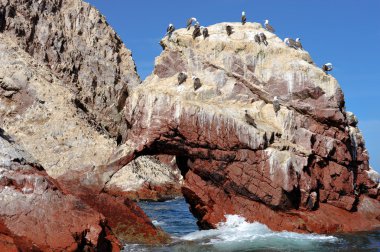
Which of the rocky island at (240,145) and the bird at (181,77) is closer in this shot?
the rocky island at (240,145)

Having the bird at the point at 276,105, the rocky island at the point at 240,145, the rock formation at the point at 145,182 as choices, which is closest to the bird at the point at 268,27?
the rocky island at the point at 240,145

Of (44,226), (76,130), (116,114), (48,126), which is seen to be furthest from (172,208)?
(116,114)

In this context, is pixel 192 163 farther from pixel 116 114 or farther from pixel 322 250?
pixel 116 114

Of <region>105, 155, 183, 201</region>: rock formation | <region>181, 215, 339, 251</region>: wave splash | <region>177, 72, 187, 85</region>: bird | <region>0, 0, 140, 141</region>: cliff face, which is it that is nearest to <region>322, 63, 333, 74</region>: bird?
<region>177, 72, 187, 85</region>: bird

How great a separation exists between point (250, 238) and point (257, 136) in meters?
5.49

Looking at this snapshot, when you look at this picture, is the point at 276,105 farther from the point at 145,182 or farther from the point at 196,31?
the point at 145,182

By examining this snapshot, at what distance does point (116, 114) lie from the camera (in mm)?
87750

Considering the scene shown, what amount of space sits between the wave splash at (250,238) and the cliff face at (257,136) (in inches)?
20.7

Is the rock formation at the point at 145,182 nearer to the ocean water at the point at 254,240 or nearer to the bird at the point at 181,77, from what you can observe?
the bird at the point at 181,77

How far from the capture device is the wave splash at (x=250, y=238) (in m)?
24.5

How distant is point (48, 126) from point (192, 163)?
32.2 meters

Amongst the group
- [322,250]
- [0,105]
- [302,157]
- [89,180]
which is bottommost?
[322,250]

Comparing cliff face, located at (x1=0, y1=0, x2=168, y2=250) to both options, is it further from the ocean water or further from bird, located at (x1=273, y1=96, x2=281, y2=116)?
bird, located at (x1=273, y1=96, x2=281, y2=116)

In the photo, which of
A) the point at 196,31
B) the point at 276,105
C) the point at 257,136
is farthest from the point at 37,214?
the point at 196,31
